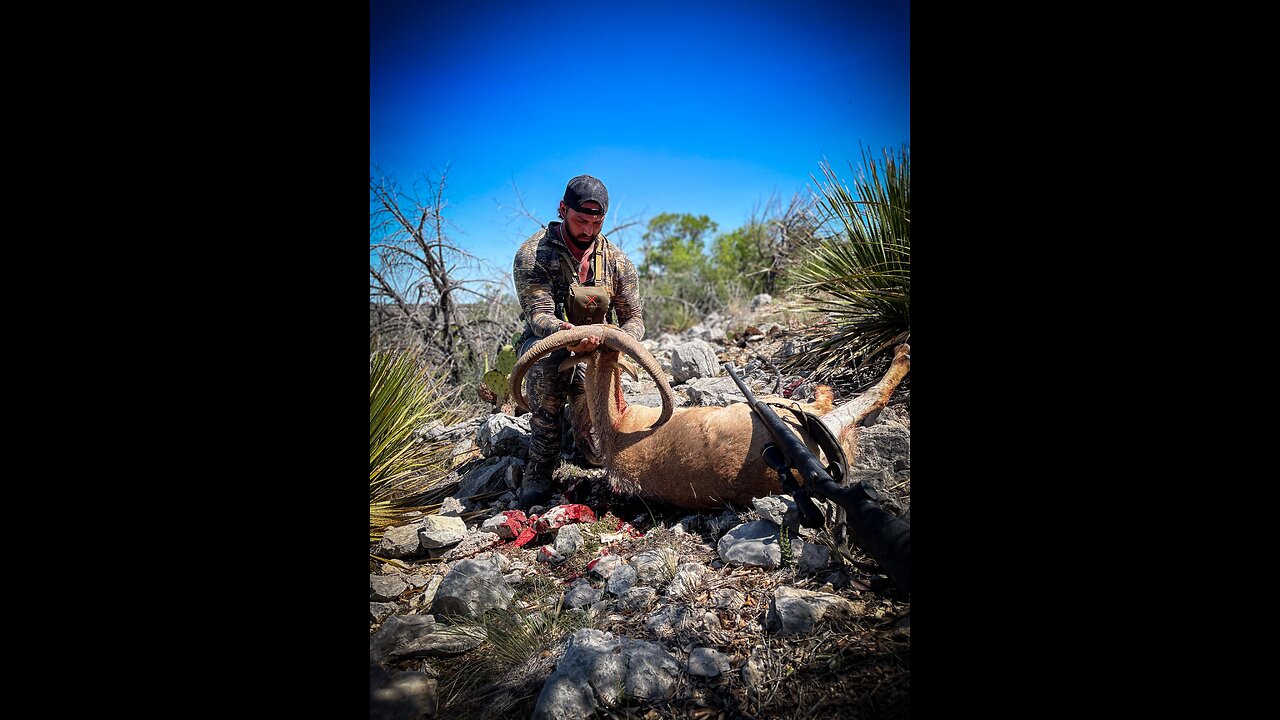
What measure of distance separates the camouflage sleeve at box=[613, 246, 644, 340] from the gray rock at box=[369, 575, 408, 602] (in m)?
2.29

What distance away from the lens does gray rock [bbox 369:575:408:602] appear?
229cm

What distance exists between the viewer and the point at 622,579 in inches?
83.6

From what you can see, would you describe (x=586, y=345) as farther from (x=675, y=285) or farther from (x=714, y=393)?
(x=675, y=285)

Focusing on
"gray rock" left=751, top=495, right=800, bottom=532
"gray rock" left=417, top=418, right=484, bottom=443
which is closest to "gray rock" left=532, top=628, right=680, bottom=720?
"gray rock" left=751, top=495, right=800, bottom=532

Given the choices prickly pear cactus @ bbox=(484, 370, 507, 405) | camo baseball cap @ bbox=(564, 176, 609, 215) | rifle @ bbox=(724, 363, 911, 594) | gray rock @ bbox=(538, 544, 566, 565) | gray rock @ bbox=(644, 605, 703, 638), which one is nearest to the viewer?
rifle @ bbox=(724, 363, 911, 594)

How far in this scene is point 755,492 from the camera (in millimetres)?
2637

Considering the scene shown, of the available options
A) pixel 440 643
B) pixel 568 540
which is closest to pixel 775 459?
pixel 568 540

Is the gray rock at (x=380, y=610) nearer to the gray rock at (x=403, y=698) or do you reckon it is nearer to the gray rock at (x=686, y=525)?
the gray rock at (x=403, y=698)

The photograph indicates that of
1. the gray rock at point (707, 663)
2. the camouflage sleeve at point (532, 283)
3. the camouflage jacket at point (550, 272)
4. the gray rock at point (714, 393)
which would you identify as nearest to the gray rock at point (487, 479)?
the camouflage jacket at point (550, 272)

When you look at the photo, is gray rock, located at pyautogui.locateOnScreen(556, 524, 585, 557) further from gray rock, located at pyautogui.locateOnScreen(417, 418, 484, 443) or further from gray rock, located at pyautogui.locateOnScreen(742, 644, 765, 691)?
gray rock, located at pyautogui.locateOnScreen(417, 418, 484, 443)

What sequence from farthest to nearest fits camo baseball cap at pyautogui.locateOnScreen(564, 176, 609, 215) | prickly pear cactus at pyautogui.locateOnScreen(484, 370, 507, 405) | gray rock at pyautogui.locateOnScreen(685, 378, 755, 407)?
prickly pear cactus at pyautogui.locateOnScreen(484, 370, 507, 405) < gray rock at pyautogui.locateOnScreen(685, 378, 755, 407) < camo baseball cap at pyautogui.locateOnScreen(564, 176, 609, 215)

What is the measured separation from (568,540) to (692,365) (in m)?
3.19
